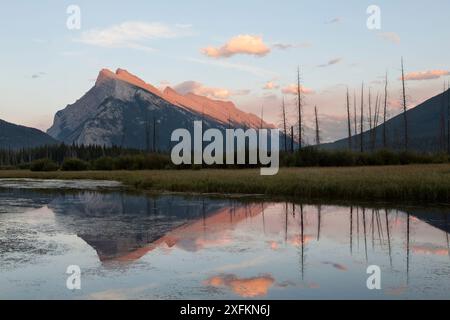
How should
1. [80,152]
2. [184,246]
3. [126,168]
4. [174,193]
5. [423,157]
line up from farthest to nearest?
1. [80,152]
2. [126,168]
3. [423,157]
4. [174,193]
5. [184,246]

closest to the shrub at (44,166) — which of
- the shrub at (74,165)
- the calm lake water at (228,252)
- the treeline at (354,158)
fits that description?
the shrub at (74,165)

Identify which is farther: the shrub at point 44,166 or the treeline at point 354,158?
the shrub at point 44,166

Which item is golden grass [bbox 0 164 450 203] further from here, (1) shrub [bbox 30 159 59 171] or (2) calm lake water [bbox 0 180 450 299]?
(1) shrub [bbox 30 159 59 171]

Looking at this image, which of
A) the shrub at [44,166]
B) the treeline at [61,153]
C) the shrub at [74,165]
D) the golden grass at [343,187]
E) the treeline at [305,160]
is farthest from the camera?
the treeline at [61,153]

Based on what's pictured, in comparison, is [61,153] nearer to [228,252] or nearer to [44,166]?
[44,166]

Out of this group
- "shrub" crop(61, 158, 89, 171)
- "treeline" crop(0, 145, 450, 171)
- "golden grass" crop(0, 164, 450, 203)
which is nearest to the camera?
"golden grass" crop(0, 164, 450, 203)

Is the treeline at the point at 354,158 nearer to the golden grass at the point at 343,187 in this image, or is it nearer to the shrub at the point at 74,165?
the golden grass at the point at 343,187

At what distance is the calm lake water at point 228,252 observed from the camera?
11.1 m

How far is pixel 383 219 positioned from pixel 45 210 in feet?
59.3

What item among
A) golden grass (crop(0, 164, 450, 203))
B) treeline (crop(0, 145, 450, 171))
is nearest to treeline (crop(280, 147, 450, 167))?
treeline (crop(0, 145, 450, 171))

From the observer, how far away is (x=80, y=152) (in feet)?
584

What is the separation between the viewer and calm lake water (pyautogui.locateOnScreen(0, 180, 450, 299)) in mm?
11109
